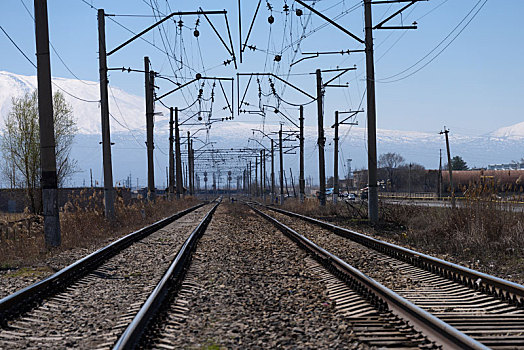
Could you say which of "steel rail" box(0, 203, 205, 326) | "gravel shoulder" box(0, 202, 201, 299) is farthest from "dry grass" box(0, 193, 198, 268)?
"steel rail" box(0, 203, 205, 326)

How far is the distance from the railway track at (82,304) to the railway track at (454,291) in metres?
3.62

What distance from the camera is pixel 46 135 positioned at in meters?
15.4

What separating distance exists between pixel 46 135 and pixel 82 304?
27.3 ft

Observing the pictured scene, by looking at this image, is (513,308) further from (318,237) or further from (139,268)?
(318,237)

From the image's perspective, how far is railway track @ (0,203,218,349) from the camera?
6.36 metres

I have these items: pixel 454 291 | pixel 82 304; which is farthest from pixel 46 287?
pixel 454 291

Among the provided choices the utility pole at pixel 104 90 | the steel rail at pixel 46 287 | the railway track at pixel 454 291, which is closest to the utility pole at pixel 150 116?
the utility pole at pixel 104 90

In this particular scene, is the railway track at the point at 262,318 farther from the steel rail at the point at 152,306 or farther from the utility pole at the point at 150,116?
the utility pole at the point at 150,116

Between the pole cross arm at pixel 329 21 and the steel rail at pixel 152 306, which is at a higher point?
the pole cross arm at pixel 329 21

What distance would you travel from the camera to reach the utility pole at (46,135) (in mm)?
15203

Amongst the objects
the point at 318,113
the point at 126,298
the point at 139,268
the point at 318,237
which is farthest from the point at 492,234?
the point at 318,113

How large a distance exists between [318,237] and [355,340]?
464 inches

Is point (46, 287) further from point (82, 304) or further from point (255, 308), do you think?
point (255, 308)

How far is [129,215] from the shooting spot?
27.4m
